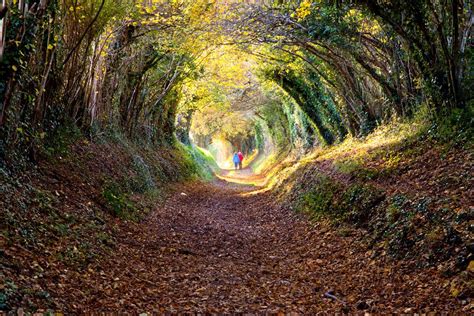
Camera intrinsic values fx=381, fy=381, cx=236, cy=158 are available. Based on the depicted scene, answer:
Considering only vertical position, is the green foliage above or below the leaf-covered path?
above

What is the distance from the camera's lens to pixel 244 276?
5422 mm

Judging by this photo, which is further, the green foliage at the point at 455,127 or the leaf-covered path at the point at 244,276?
the green foliage at the point at 455,127

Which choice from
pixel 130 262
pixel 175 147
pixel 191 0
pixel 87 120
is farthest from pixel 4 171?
pixel 175 147

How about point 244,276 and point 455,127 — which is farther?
point 455,127

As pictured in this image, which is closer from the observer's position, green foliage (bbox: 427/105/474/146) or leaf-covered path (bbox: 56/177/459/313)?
leaf-covered path (bbox: 56/177/459/313)

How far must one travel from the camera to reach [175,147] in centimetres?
2178

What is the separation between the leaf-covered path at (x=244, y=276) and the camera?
401cm

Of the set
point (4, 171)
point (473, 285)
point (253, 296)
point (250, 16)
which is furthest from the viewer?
point (250, 16)

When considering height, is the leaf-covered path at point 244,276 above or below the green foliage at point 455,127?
below

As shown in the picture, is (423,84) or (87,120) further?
(87,120)

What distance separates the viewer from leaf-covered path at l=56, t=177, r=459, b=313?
4012 millimetres

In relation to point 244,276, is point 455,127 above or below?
above

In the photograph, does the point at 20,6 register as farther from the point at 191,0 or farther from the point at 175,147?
the point at 175,147

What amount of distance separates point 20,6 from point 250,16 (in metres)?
6.74
